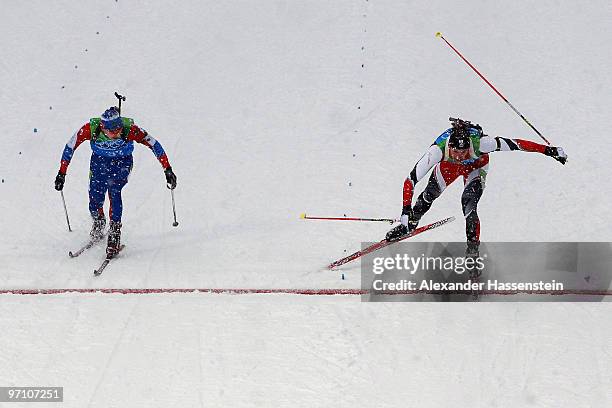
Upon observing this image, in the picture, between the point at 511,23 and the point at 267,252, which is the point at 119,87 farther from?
the point at 511,23

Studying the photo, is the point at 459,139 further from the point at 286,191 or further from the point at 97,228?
the point at 97,228

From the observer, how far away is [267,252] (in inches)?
329

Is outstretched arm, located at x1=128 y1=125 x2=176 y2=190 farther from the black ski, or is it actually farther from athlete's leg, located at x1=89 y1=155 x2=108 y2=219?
the black ski

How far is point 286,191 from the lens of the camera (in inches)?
384

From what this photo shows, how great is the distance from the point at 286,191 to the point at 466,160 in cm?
295

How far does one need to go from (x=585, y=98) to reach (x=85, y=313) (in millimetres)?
8560

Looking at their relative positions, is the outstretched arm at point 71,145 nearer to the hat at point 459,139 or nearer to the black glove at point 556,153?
the hat at point 459,139

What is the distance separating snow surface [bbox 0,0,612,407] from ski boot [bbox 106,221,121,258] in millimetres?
176

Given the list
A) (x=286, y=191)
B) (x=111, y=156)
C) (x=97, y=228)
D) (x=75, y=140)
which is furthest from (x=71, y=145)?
(x=286, y=191)

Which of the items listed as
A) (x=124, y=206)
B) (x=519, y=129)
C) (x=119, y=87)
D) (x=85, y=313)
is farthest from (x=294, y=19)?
(x=85, y=313)

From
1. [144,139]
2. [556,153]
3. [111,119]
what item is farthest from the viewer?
[144,139]

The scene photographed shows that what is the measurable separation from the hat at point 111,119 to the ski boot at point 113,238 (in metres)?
1.08

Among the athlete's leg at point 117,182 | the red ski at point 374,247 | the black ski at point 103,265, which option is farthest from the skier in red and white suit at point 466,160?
the black ski at point 103,265

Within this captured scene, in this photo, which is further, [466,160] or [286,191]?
[286,191]
